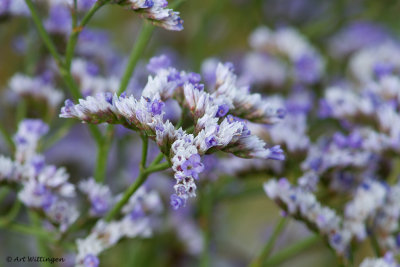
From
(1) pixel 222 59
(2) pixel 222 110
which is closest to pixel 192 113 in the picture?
(2) pixel 222 110

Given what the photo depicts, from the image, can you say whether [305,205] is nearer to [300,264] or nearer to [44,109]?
[44,109]

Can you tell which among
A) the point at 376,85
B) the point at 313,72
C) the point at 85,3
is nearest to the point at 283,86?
the point at 313,72

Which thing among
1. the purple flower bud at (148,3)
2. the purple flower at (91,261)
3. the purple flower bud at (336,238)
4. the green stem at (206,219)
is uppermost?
the purple flower bud at (148,3)

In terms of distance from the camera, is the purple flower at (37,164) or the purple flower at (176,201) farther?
the purple flower at (37,164)

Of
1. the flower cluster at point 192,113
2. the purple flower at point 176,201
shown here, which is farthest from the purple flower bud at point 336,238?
the purple flower at point 176,201

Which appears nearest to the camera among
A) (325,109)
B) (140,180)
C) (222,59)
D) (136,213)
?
(140,180)

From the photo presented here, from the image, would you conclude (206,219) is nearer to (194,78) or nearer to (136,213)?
(136,213)

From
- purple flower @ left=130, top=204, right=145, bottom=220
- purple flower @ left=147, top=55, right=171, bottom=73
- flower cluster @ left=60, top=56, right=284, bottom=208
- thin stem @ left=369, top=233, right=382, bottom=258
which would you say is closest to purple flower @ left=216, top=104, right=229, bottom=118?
flower cluster @ left=60, top=56, right=284, bottom=208

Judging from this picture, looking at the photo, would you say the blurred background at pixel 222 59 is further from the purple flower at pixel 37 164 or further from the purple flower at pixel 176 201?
the purple flower at pixel 176 201

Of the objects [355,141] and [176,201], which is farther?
[355,141]
